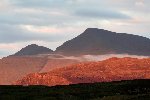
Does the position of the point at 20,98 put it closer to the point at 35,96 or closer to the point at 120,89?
the point at 35,96

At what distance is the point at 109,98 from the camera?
71.9m

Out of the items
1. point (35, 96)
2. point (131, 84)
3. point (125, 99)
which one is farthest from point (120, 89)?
point (125, 99)

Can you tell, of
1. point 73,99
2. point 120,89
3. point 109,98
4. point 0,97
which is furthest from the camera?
point 120,89

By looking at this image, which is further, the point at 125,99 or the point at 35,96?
the point at 35,96

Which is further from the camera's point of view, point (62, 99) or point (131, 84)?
point (131, 84)

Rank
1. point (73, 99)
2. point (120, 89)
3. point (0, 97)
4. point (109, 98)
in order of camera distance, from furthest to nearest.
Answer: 1. point (120, 89)
2. point (0, 97)
3. point (73, 99)
4. point (109, 98)

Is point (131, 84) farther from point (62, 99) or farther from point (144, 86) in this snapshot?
point (62, 99)

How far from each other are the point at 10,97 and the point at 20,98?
2.13 m

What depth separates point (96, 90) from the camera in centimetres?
9738

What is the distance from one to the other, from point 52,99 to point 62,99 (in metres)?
2.62

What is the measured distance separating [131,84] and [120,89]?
5637 millimetres

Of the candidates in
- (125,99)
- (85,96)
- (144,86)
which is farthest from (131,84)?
(125,99)

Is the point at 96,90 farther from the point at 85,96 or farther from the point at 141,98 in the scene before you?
the point at 141,98

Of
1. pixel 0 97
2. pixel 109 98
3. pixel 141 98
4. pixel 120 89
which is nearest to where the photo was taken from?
pixel 141 98
